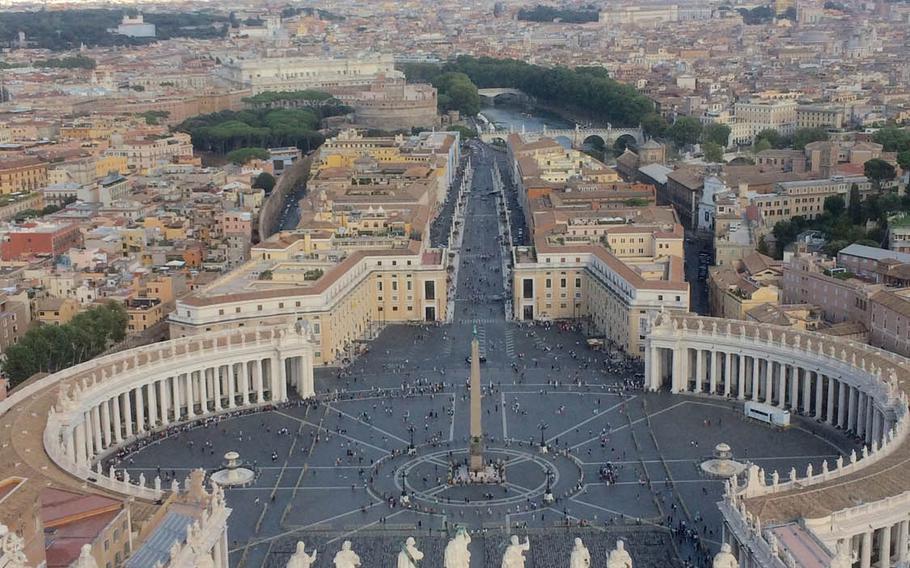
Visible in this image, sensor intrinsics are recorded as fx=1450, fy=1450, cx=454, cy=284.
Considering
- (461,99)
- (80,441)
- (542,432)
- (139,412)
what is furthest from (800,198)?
(461,99)

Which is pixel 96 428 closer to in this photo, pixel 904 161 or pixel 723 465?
pixel 723 465

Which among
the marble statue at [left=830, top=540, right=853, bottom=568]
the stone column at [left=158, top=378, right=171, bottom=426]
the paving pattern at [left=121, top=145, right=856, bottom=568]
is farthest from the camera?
the stone column at [left=158, top=378, right=171, bottom=426]

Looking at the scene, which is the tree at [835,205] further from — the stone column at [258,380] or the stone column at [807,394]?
the stone column at [258,380]

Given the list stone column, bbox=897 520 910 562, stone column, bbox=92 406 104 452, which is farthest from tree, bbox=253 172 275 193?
stone column, bbox=897 520 910 562

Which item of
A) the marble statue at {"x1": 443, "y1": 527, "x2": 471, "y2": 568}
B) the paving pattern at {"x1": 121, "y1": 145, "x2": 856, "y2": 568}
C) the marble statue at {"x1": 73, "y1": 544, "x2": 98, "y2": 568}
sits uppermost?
the marble statue at {"x1": 443, "y1": 527, "x2": 471, "y2": 568}

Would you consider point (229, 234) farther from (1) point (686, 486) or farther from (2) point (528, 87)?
(2) point (528, 87)

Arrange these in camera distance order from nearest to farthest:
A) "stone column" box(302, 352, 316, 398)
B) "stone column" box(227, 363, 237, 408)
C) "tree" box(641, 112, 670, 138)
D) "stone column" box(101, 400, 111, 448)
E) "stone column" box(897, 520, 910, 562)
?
"stone column" box(897, 520, 910, 562) < "stone column" box(101, 400, 111, 448) < "stone column" box(227, 363, 237, 408) < "stone column" box(302, 352, 316, 398) < "tree" box(641, 112, 670, 138)

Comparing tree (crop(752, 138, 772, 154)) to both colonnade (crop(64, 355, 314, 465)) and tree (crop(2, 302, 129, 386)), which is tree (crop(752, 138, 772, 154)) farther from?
colonnade (crop(64, 355, 314, 465))
